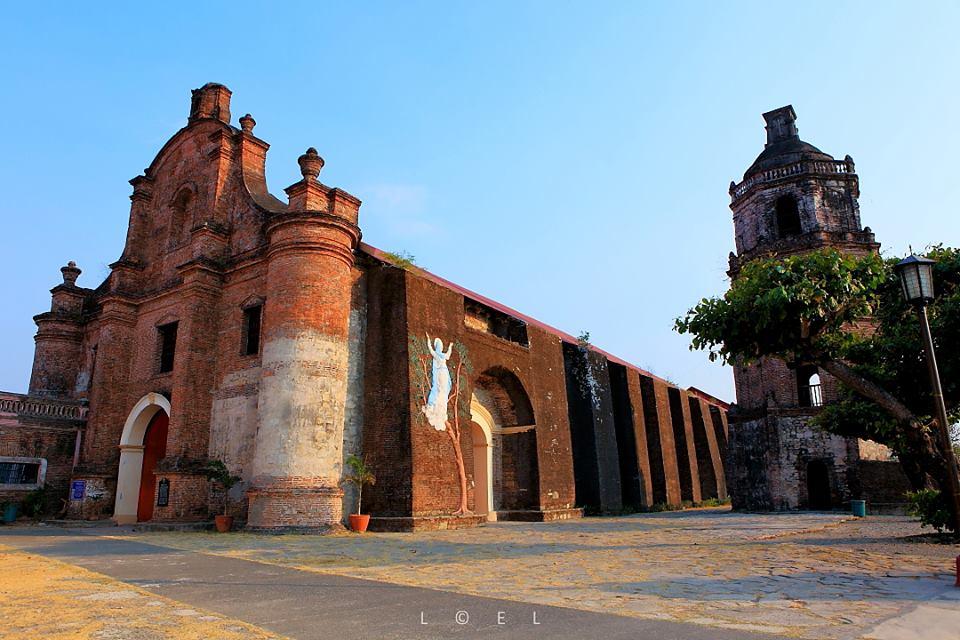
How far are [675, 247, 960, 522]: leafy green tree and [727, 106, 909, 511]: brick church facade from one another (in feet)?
27.5

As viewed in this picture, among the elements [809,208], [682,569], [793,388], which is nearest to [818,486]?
[793,388]

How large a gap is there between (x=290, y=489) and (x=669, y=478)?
15.9m

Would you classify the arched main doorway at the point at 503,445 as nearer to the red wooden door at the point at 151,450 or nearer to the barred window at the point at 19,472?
the red wooden door at the point at 151,450

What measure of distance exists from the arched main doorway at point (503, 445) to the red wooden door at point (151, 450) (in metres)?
8.55

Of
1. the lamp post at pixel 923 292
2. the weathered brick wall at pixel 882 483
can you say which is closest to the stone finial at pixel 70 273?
the lamp post at pixel 923 292

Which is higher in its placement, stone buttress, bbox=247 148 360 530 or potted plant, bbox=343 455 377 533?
stone buttress, bbox=247 148 360 530

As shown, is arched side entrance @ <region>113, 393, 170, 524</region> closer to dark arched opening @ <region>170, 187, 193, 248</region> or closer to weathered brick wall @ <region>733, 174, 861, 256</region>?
dark arched opening @ <region>170, 187, 193, 248</region>

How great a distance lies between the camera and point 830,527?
13375 mm

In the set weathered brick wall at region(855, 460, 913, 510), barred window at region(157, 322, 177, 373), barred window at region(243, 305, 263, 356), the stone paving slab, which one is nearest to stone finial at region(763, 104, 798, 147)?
weathered brick wall at region(855, 460, 913, 510)

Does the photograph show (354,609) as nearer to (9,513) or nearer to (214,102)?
(9,513)

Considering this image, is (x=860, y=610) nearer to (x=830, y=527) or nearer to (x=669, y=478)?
(x=830, y=527)

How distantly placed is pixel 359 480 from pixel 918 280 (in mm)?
10531

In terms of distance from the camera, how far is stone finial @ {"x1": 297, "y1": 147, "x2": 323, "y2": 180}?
48.2 ft

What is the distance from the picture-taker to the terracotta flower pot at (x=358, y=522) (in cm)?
1295
